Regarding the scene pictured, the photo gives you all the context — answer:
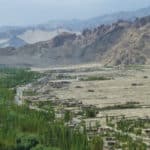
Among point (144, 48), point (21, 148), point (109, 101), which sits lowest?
point (21, 148)

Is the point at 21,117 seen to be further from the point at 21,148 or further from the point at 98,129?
the point at 21,148

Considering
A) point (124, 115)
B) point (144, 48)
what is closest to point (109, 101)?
point (124, 115)

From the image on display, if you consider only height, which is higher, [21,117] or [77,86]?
[77,86]

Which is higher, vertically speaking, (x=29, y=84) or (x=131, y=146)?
(x=29, y=84)

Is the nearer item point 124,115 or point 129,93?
point 124,115

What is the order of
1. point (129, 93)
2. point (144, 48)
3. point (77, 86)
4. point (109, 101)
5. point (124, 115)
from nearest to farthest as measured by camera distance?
point (124, 115), point (109, 101), point (129, 93), point (77, 86), point (144, 48)

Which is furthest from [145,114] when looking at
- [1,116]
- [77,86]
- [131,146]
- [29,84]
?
[29,84]

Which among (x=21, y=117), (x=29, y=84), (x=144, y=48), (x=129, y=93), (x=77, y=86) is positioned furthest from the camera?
(x=144, y=48)

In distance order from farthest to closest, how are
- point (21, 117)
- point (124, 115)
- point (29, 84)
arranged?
1. point (29, 84)
2. point (124, 115)
3. point (21, 117)

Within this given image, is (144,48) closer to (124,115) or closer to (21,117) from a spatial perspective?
(124,115)
